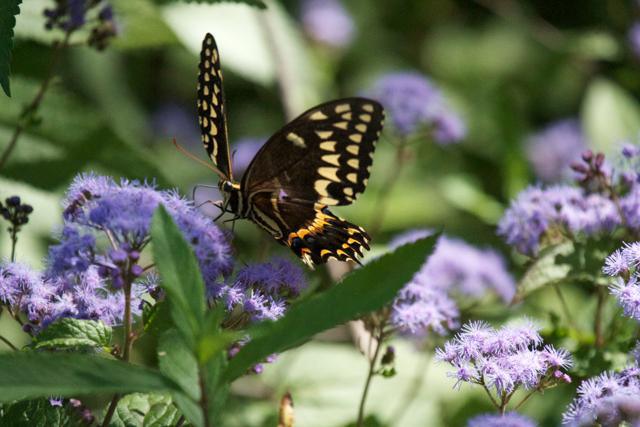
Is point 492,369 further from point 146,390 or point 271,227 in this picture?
point 271,227

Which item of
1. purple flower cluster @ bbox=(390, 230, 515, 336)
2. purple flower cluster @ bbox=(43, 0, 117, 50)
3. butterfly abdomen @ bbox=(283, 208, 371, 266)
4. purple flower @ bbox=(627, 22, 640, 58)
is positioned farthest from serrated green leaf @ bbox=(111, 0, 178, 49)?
purple flower @ bbox=(627, 22, 640, 58)

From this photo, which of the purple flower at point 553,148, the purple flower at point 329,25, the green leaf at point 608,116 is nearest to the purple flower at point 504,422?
the green leaf at point 608,116

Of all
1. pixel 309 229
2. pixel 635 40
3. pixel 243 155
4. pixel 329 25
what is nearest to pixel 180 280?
pixel 309 229

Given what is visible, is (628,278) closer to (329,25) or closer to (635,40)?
(635,40)

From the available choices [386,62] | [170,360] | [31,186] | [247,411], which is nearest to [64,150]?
[31,186]

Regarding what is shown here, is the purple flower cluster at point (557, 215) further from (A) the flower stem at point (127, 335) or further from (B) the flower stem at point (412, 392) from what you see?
(A) the flower stem at point (127, 335)

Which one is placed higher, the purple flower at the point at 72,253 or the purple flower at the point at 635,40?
the purple flower at the point at 635,40

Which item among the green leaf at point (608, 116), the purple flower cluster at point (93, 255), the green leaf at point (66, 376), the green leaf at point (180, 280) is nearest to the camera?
the green leaf at point (66, 376)
